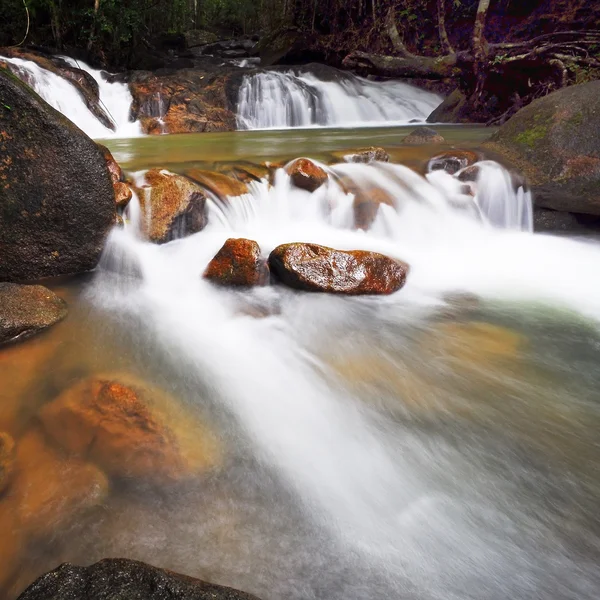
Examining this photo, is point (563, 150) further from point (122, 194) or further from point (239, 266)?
point (122, 194)

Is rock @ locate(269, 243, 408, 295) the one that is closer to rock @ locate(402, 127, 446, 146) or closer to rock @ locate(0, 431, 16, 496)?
rock @ locate(0, 431, 16, 496)

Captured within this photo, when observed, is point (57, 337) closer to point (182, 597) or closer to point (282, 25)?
point (182, 597)

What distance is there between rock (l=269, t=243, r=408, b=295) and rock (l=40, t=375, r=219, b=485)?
175cm

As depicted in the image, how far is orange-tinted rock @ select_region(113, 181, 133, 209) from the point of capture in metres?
4.50

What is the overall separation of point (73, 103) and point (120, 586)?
1184 centimetres

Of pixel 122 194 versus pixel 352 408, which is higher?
pixel 122 194

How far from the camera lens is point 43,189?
3.58 meters

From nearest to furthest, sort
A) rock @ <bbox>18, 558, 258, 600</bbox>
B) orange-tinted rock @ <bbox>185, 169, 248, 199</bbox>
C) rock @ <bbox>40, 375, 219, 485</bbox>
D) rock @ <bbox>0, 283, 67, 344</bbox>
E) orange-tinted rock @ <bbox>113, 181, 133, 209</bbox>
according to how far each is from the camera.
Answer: rock @ <bbox>18, 558, 258, 600</bbox>
rock @ <bbox>40, 375, 219, 485</bbox>
rock @ <bbox>0, 283, 67, 344</bbox>
orange-tinted rock @ <bbox>113, 181, 133, 209</bbox>
orange-tinted rock @ <bbox>185, 169, 248, 199</bbox>

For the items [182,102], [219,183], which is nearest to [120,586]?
[219,183]

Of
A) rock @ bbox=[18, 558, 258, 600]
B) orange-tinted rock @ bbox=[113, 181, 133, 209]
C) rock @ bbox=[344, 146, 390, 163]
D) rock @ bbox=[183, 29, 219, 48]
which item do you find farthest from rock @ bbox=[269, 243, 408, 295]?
rock @ bbox=[183, 29, 219, 48]

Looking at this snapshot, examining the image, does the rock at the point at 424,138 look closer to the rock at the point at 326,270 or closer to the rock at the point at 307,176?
the rock at the point at 307,176

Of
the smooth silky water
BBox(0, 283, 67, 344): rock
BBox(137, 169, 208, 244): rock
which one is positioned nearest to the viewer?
the smooth silky water

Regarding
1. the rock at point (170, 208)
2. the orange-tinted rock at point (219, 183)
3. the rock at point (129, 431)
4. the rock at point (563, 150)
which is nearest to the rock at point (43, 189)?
the rock at point (170, 208)

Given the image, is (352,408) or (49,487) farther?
(352,408)
